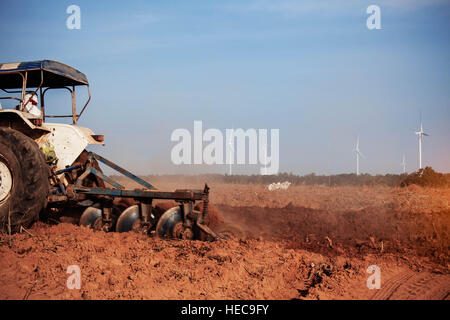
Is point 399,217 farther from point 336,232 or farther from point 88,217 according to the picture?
point 88,217

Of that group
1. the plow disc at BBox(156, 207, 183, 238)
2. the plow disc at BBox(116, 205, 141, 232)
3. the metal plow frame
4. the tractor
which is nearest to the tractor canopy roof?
the tractor

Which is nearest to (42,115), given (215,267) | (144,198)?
(144,198)

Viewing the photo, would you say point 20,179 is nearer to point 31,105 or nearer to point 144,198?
point 31,105

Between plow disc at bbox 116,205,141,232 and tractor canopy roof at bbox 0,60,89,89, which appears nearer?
tractor canopy roof at bbox 0,60,89,89

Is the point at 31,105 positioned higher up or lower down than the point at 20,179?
higher up

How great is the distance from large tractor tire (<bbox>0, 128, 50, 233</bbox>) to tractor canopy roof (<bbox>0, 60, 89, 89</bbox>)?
1362 mm

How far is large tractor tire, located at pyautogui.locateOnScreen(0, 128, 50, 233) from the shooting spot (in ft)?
19.5

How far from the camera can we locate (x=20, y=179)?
238 inches

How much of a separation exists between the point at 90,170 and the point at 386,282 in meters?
5.54

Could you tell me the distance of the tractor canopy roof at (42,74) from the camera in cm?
695

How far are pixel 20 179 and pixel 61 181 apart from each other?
122 centimetres

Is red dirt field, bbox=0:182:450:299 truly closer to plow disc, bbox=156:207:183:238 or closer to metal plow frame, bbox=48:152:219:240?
plow disc, bbox=156:207:183:238
